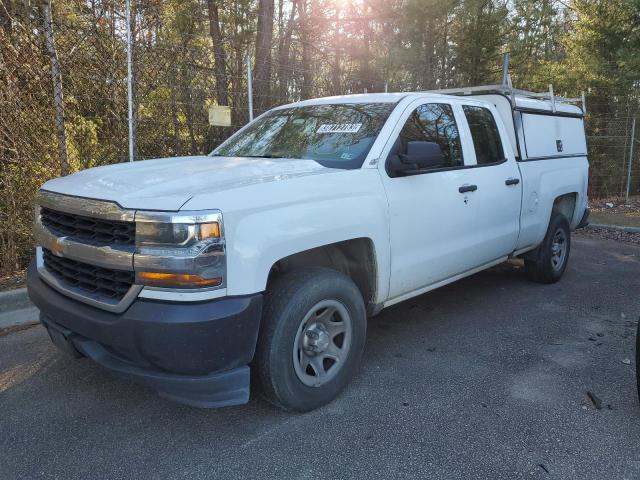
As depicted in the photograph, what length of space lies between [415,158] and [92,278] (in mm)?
2096

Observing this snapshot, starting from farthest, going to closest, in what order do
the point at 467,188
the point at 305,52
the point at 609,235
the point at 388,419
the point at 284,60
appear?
the point at 305,52
the point at 284,60
the point at 609,235
the point at 467,188
the point at 388,419

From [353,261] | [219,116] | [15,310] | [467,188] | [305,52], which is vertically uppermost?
[305,52]

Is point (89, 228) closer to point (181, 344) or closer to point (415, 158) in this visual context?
point (181, 344)

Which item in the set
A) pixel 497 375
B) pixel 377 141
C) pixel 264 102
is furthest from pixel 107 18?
pixel 497 375

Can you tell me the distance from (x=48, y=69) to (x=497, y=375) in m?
5.30

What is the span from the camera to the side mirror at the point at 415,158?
3426 millimetres

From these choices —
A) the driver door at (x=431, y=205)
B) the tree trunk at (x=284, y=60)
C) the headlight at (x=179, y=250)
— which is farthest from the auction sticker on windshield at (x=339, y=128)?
the tree trunk at (x=284, y=60)

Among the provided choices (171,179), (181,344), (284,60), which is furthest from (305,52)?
(181,344)

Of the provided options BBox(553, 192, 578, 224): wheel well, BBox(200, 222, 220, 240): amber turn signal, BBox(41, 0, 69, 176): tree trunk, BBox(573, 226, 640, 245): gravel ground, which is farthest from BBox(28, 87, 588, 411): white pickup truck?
BBox(573, 226, 640, 245): gravel ground

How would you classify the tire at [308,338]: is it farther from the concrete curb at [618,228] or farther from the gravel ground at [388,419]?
the concrete curb at [618,228]

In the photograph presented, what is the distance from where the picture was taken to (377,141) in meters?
3.52

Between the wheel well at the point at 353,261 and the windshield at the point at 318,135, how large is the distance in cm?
52

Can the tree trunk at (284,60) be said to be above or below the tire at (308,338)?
above

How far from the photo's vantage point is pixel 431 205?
3750mm
